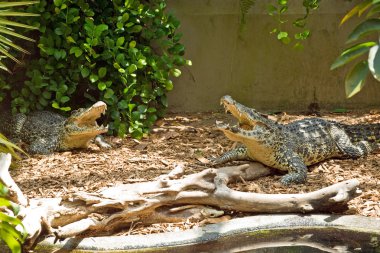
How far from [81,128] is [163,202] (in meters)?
2.09

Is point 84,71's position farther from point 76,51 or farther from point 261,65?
point 261,65

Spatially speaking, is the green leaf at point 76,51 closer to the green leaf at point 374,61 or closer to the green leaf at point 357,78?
the green leaf at point 357,78

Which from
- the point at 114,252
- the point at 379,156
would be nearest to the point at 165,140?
the point at 379,156

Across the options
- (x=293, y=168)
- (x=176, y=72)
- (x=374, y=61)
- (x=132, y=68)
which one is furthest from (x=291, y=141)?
(x=374, y=61)

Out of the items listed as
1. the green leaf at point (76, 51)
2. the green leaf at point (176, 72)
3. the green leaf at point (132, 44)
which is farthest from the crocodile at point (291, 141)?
the green leaf at point (76, 51)

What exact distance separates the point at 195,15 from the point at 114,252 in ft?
12.6

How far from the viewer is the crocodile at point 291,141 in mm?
5828

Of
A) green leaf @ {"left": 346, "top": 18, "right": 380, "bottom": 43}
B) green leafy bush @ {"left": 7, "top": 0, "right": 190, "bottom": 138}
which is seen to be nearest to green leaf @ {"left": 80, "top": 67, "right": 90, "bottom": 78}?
green leafy bush @ {"left": 7, "top": 0, "right": 190, "bottom": 138}

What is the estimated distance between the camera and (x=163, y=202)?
4.73m

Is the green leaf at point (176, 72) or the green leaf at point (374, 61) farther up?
the green leaf at point (176, 72)

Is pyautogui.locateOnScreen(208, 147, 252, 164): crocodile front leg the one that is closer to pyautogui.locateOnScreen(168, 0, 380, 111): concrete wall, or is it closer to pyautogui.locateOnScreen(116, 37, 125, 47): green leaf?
pyautogui.locateOnScreen(116, 37, 125, 47): green leaf

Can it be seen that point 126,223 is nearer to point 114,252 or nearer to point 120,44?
point 114,252

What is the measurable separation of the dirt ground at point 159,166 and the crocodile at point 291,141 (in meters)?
0.11

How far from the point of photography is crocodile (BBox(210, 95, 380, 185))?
19.1 feet
